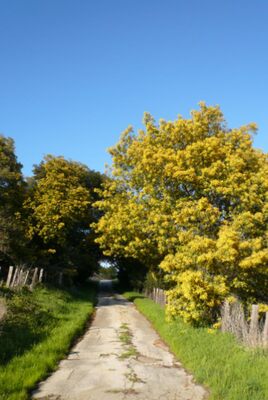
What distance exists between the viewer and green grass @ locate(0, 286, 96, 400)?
25.8 feet

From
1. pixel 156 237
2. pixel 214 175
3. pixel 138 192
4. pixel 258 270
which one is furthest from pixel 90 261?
pixel 258 270

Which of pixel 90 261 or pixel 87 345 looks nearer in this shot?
pixel 87 345

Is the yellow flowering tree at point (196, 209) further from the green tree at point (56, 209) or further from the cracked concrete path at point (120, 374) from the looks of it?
the green tree at point (56, 209)

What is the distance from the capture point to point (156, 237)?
61.9ft

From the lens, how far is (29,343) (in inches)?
439

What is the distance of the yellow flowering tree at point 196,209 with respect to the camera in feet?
43.0

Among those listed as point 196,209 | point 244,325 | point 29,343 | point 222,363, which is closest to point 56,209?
point 196,209

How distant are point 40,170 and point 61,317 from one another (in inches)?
818

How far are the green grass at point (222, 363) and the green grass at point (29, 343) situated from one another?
3.33m

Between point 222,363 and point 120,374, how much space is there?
2267mm

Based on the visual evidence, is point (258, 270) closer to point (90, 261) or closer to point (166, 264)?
point (166, 264)

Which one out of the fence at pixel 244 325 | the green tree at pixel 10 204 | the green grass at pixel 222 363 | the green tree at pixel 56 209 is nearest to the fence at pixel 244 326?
the fence at pixel 244 325

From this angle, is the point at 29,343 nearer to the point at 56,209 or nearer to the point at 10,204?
the point at 56,209

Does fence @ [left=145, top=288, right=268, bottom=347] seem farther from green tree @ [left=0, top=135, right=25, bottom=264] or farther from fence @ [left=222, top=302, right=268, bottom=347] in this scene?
green tree @ [left=0, top=135, right=25, bottom=264]
